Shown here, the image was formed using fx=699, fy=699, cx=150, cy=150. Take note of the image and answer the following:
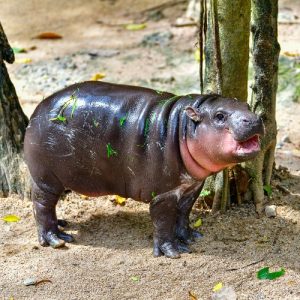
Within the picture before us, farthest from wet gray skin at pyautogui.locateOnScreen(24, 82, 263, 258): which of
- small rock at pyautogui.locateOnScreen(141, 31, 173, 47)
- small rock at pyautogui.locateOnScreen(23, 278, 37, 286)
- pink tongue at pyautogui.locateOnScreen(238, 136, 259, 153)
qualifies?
small rock at pyautogui.locateOnScreen(141, 31, 173, 47)

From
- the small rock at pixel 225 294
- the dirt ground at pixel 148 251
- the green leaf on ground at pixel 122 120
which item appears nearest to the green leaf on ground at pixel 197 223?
the dirt ground at pixel 148 251

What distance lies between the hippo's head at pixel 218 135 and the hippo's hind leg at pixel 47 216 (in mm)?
1039

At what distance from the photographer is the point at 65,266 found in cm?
468

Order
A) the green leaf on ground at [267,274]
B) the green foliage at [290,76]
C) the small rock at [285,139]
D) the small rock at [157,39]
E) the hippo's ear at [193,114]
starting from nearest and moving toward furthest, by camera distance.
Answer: the hippo's ear at [193,114] < the green leaf on ground at [267,274] < the small rock at [285,139] < the green foliage at [290,76] < the small rock at [157,39]

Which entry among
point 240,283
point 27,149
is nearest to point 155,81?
point 27,149

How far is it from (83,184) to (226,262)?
110 centimetres

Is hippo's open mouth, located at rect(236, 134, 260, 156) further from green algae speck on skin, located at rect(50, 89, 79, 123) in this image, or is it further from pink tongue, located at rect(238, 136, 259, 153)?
green algae speck on skin, located at rect(50, 89, 79, 123)

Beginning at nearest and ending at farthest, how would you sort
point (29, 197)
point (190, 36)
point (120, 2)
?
point (29, 197), point (190, 36), point (120, 2)

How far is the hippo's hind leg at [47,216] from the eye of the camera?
487cm

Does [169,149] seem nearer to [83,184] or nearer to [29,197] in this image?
[83,184]

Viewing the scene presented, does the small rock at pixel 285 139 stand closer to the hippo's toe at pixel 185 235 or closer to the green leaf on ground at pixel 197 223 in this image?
the green leaf on ground at pixel 197 223

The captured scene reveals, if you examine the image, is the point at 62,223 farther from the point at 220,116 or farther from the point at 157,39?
the point at 157,39

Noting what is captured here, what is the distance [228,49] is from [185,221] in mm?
1284

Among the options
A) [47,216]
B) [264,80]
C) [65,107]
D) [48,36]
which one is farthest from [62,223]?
[48,36]
